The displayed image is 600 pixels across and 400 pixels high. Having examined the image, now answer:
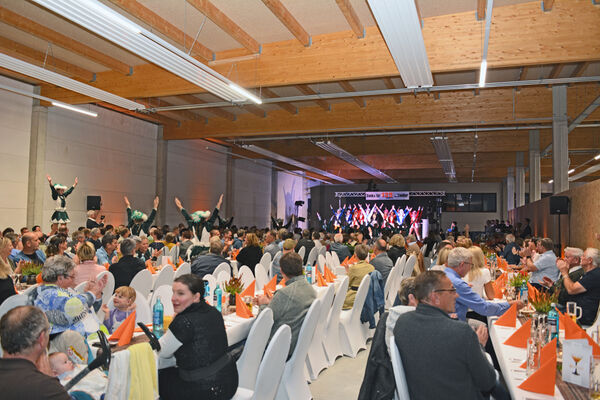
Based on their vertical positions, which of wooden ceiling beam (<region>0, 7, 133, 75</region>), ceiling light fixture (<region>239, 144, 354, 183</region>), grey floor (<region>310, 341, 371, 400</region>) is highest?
wooden ceiling beam (<region>0, 7, 133, 75</region>)

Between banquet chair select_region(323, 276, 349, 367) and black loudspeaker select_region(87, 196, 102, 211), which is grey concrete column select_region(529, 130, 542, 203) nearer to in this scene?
banquet chair select_region(323, 276, 349, 367)

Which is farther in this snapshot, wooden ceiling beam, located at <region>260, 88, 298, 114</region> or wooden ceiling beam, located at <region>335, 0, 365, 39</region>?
wooden ceiling beam, located at <region>260, 88, 298, 114</region>

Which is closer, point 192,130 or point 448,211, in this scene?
point 192,130

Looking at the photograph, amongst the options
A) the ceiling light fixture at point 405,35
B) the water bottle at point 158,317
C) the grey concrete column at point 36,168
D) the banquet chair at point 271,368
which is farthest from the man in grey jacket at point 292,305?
the grey concrete column at point 36,168

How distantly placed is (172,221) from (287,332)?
12784mm

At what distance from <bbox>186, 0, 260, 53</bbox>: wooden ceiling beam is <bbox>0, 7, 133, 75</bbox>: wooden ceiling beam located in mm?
2882

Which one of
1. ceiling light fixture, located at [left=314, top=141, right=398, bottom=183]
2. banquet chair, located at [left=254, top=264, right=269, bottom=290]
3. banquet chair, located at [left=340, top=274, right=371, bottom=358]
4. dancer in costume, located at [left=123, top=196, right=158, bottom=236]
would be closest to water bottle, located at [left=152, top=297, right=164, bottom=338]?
banquet chair, located at [left=340, top=274, right=371, bottom=358]

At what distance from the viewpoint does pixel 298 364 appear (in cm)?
341

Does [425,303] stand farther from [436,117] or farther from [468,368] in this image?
[436,117]

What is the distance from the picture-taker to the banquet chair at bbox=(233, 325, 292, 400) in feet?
8.49

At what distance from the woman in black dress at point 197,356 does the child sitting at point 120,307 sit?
2.66 feet

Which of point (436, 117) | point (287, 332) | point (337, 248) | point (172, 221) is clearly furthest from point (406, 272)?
point (172, 221)

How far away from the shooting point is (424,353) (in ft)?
7.00

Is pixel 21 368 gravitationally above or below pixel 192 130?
below
